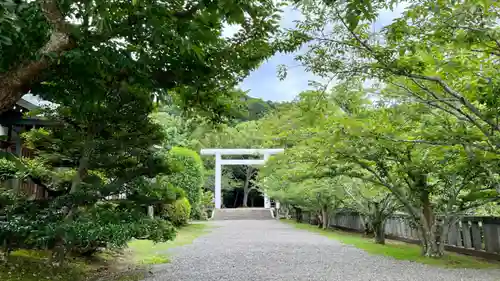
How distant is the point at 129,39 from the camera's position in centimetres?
344

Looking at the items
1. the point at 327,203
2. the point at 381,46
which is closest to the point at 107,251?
the point at 381,46

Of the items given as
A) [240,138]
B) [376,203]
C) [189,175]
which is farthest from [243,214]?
[376,203]

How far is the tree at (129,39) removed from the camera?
8.77 feet

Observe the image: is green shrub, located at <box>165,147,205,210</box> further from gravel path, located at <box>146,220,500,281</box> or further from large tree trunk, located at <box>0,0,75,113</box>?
large tree trunk, located at <box>0,0,75,113</box>

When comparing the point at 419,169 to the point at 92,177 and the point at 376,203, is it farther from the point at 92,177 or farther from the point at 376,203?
the point at 92,177

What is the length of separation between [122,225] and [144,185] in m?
1.29

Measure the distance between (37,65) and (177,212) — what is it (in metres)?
11.1

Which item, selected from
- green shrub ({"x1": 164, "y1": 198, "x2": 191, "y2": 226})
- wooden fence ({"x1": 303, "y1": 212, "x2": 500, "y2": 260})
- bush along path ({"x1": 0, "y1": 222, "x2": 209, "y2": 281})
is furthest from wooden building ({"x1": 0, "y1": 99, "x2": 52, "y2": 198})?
wooden fence ({"x1": 303, "y1": 212, "x2": 500, "y2": 260})

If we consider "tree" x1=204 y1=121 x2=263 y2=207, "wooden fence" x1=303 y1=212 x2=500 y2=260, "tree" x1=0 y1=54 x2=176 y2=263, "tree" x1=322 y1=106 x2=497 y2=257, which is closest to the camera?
"tree" x1=0 y1=54 x2=176 y2=263

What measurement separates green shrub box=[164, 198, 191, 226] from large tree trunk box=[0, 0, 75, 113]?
1046 cm

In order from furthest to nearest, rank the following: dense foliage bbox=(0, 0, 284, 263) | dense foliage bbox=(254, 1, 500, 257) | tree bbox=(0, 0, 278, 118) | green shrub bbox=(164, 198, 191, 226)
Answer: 1. green shrub bbox=(164, 198, 191, 226)
2. dense foliage bbox=(254, 1, 500, 257)
3. dense foliage bbox=(0, 0, 284, 263)
4. tree bbox=(0, 0, 278, 118)

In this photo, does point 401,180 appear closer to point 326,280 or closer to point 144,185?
point 326,280

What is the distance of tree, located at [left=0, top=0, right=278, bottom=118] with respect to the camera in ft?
8.77

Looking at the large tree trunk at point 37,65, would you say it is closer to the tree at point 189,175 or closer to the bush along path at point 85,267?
the bush along path at point 85,267
